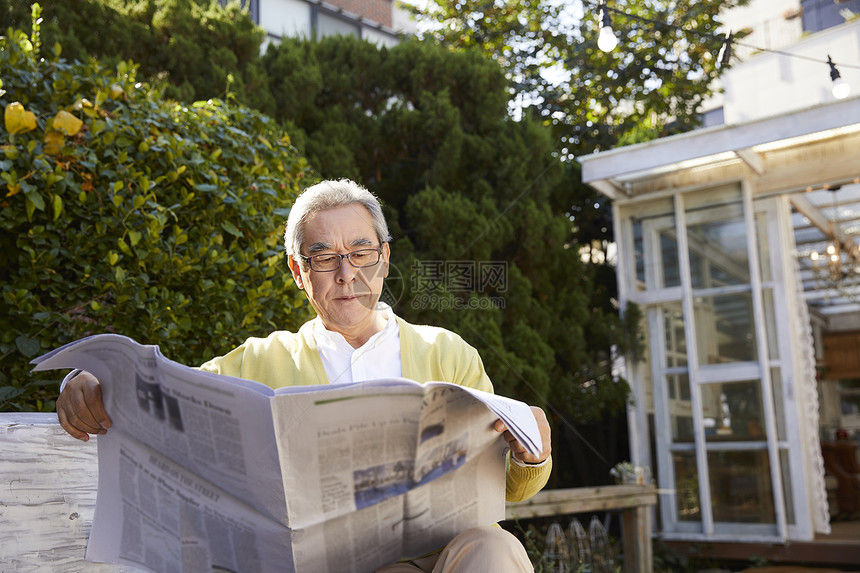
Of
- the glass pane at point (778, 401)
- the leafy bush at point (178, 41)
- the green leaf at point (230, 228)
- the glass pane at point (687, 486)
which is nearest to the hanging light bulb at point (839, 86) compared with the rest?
the glass pane at point (778, 401)

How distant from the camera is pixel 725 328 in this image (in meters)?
5.34

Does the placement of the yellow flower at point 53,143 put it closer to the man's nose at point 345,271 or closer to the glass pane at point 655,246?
the man's nose at point 345,271

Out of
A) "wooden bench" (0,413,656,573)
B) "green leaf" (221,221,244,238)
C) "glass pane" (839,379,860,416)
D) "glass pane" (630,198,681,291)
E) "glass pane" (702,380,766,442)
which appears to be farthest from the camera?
"glass pane" (839,379,860,416)

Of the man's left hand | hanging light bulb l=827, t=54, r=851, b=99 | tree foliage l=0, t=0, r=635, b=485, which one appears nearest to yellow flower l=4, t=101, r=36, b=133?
the man's left hand

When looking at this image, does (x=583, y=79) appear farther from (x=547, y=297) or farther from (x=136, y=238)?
(x=136, y=238)

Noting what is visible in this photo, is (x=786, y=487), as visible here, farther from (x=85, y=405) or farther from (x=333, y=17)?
(x=333, y=17)

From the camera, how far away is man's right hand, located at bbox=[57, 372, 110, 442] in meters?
1.31

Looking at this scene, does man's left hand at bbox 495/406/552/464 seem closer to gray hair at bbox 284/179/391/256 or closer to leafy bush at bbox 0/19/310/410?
gray hair at bbox 284/179/391/256

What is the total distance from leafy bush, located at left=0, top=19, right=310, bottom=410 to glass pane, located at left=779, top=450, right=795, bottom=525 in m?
3.90

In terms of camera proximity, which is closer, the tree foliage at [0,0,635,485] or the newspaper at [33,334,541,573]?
the newspaper at [33,334,541,573]

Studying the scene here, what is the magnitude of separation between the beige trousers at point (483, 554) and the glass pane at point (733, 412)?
4343 mm

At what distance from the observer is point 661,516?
5.37m

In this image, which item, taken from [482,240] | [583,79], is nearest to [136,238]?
[482,240]

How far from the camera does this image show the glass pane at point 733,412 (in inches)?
202
